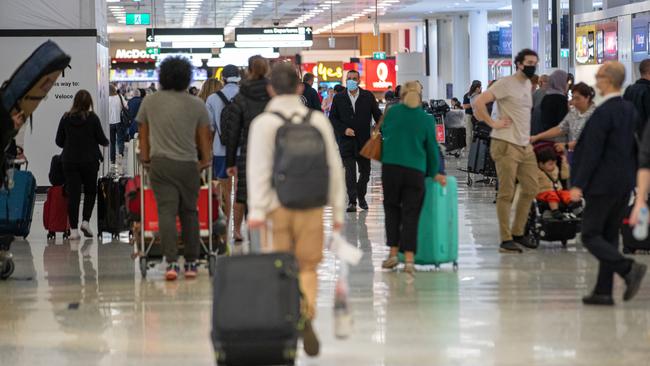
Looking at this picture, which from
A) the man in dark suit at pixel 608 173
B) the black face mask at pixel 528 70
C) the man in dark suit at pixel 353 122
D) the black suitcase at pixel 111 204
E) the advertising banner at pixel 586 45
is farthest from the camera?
the advertising banner at pixel 586 45

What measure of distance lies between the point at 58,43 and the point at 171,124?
1025 centimetres

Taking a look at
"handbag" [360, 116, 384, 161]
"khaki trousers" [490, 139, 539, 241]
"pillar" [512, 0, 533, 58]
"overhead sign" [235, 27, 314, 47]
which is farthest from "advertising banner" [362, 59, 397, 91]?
"handbag" [360, 116, 384, 161]

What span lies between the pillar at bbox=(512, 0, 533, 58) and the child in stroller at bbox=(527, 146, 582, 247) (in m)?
24.0

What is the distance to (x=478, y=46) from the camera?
45.4 metres

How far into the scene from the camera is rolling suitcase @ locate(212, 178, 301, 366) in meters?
5.68

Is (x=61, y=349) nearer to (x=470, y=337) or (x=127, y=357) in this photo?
(x=127, y=357)

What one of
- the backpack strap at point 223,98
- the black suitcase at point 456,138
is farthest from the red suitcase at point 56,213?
the black suitcase at point 456,138

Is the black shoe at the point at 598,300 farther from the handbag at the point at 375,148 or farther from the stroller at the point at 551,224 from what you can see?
the stroller at the point at 551,224

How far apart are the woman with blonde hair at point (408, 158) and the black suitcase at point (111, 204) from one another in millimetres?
4317

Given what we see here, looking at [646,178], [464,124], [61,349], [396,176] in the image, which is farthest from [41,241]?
[464,124]

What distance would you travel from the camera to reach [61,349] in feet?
23.8

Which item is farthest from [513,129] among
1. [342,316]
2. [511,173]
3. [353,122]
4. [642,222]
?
[342,316]

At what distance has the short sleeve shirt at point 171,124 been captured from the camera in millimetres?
9391

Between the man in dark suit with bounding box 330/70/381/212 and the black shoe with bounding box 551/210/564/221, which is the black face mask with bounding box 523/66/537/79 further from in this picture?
the man in dark suit with bounding box 330/70/381/212
